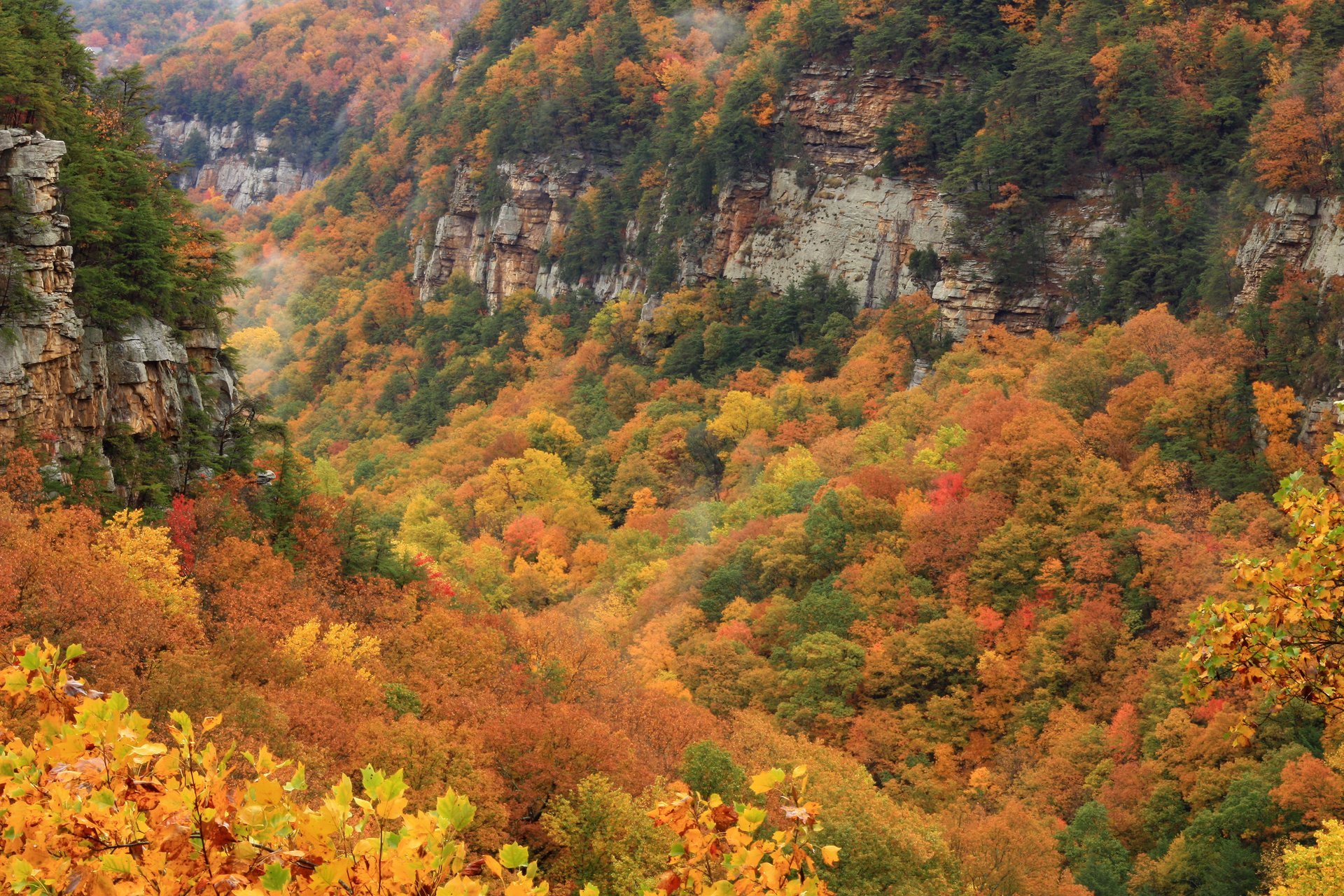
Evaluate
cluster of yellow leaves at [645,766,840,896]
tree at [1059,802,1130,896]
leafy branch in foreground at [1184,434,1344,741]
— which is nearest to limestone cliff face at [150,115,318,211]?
tree at [1059,802,1130,896]

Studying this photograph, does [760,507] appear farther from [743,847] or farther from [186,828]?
[186,828]

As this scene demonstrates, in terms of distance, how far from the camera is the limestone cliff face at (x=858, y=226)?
223 feet

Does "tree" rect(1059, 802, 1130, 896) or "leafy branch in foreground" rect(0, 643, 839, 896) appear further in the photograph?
"tree" rect(1059, 802, 1130, 896)

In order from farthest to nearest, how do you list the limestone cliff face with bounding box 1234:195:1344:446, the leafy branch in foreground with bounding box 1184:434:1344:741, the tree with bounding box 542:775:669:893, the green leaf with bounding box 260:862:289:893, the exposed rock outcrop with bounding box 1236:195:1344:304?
the exposed rock outcrop with bounding box 1236:195:1344:304
the limestone cliff face with bounding box 1234:195:1344:446
the tree with bounding box 542:775:669:893
the leafy branch in foreground with bounding box 1184:434:1344:741
the green leaf with bounding box 260:862:289:893

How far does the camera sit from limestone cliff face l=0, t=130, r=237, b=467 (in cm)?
Result: 2803

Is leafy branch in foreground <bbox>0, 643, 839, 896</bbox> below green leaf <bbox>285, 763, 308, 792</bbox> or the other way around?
below

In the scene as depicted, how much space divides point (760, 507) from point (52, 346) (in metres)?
35.8

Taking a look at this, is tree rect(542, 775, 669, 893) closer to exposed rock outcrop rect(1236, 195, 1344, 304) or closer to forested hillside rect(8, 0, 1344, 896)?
forested hillside rect(8, 0, 1344, 896)

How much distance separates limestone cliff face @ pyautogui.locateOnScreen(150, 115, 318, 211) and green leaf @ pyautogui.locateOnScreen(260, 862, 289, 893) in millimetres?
164163

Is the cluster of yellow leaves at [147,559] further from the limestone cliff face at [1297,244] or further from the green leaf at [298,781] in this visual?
the limestone cliff face at [1297,244]

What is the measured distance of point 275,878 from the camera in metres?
5.66

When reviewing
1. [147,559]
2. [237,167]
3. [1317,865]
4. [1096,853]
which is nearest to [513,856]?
[1317,865]

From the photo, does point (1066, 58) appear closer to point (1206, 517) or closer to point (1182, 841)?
point (1206, 517)

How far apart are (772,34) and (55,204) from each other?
66.6 meters
